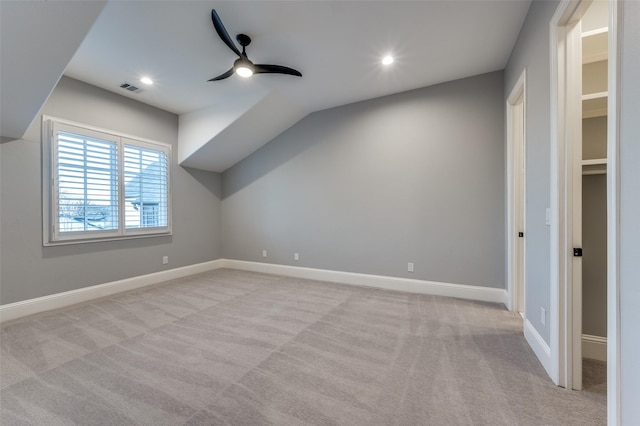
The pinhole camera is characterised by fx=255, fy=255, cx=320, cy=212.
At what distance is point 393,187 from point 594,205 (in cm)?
208

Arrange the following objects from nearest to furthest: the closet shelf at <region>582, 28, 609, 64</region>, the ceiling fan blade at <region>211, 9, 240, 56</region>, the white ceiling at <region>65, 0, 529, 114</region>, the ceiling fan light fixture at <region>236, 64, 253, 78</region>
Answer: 1. the closet shelf at <region>582, 28, 609, 64</region>
2. the ceiling fan blade at <region>211, 9, 240, 56</region>
3. the white ceiling at <region>65, 0, 529, 114</region>
4. the ceiling fan light fixture at <region>236, 64, 253, 78</region>

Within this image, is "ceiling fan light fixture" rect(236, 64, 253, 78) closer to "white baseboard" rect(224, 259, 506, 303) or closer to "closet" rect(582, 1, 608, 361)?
"closet" rect(582, 1, 608, 361)

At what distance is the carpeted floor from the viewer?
1.47m

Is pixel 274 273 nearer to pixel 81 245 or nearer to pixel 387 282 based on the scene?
pixel 387 282

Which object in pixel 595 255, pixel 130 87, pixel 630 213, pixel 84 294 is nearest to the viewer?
pixel 630 213

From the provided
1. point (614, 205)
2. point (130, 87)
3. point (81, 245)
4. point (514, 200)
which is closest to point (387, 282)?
point (514, 200)

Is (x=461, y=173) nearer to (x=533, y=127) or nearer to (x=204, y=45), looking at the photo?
(x=533, y=127)

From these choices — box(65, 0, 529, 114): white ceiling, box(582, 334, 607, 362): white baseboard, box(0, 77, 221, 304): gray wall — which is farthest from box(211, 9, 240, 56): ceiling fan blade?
box(582, 334, 607, 362): white baseboard

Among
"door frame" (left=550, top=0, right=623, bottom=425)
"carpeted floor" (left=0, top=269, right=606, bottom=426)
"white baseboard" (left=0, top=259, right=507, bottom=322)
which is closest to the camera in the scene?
"carpeted floor" (left=0, top=269, right=606, bottom=426)

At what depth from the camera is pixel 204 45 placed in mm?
2615

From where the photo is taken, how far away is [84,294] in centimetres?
336

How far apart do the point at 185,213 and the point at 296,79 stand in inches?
122

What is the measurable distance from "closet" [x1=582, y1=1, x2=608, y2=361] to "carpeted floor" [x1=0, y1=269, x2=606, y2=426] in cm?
49

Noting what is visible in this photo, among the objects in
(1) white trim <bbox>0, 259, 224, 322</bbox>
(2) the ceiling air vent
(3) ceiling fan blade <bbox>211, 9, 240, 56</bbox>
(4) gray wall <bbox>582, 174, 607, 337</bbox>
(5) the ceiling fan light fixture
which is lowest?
(1) white trim <bbox>0, 259, 224, 322</bbox>
